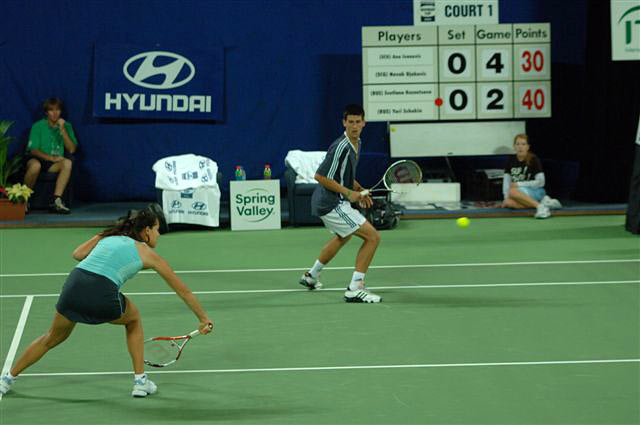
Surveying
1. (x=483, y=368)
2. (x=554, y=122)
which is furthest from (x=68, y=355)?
(x=554, y=122)

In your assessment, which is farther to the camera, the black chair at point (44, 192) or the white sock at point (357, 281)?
the black chair at point (44, 192)

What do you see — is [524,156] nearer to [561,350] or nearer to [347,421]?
[561,350]

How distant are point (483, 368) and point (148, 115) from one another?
1022 centimetres

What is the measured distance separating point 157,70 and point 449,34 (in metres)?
4.61

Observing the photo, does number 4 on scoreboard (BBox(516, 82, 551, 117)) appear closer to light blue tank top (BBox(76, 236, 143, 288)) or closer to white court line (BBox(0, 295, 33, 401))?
white court line (BBox(0, 295, 33, 401))

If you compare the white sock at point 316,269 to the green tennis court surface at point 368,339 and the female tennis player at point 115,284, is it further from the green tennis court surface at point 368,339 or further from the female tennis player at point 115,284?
the female tennis player at point 115,284

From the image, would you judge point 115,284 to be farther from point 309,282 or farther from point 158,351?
point 309,282

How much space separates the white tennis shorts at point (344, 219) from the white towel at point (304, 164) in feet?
16.5

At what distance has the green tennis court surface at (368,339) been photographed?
586 cm

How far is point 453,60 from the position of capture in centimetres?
1498

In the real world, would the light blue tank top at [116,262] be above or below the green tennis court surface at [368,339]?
above

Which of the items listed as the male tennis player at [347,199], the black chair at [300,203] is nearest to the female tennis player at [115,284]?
the male tennis player at [347,199]

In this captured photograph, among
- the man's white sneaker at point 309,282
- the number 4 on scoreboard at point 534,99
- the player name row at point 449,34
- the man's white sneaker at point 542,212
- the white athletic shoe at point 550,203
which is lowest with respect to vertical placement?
the man's white sneaker at point 309,282

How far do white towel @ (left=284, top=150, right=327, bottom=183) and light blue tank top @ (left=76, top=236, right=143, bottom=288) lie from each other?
8.09 meters
